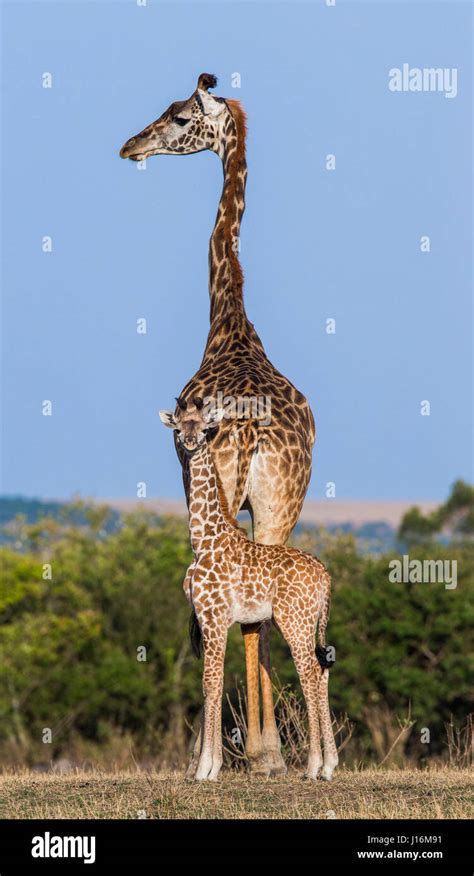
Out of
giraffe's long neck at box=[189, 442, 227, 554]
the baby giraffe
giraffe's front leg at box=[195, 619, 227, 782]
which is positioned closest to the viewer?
giraffe's front leg at box=[195, 619, 227, 782]

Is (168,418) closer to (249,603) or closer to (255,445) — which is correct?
(255,445)

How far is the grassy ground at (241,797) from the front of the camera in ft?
32.0

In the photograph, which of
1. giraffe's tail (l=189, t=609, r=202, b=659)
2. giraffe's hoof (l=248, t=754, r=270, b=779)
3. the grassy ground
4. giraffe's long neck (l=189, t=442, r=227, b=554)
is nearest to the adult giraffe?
giraffe's hoof (l=248, t=754, r=270, b=779)

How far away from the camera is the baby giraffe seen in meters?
11.2

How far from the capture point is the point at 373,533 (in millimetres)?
113125

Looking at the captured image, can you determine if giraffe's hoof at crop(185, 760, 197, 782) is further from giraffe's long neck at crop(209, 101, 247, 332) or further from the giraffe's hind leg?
giraffe's long neck at crop(209, 101, 247, 332)

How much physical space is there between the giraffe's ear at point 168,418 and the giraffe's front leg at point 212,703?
1.57 metres

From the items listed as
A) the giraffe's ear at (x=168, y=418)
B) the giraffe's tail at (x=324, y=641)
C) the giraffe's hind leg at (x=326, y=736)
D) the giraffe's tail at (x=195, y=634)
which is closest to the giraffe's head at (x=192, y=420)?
the giraffe's ear at (x=168, y=418)

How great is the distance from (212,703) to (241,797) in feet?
3.18

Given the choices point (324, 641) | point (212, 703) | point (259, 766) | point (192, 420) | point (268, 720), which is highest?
point (192, 420)

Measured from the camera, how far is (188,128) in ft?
48.0

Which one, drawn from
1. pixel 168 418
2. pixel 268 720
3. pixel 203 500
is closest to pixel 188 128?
pixel 168 418
